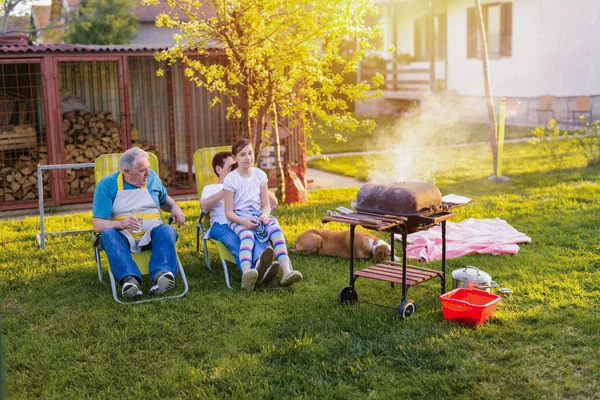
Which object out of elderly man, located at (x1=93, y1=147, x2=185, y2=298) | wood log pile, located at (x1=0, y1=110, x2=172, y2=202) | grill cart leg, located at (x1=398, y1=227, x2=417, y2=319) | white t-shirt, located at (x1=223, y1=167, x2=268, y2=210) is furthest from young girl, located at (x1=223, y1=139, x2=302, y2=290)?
wood log pile, located at (x1=0, y1=110, x2=172, y2=202)

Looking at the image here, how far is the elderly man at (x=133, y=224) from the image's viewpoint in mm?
5383

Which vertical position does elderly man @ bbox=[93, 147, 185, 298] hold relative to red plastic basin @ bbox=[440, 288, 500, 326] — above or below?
above

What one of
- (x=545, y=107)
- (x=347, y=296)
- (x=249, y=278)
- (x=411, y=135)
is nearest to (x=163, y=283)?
(x=249, y=278)

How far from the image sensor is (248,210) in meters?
5.93

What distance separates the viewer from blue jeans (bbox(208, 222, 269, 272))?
5.72 meters

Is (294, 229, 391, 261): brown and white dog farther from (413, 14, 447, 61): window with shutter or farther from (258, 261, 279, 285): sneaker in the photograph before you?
(413, 14, 447, 61): window with shutter

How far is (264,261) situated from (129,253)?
1.03 metres

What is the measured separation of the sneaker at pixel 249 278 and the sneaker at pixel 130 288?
775mm

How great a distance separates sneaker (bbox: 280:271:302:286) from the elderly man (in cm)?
84

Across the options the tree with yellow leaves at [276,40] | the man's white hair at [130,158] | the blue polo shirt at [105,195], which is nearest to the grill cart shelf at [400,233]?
the man's white hair at [130,158]

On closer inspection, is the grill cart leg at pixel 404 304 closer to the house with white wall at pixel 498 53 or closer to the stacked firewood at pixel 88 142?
the stacked firewood at pixel 88 142

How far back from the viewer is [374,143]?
15.2 metres

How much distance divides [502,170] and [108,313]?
780 centimetres

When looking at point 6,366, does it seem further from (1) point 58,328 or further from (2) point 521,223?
(2) point 521,223
